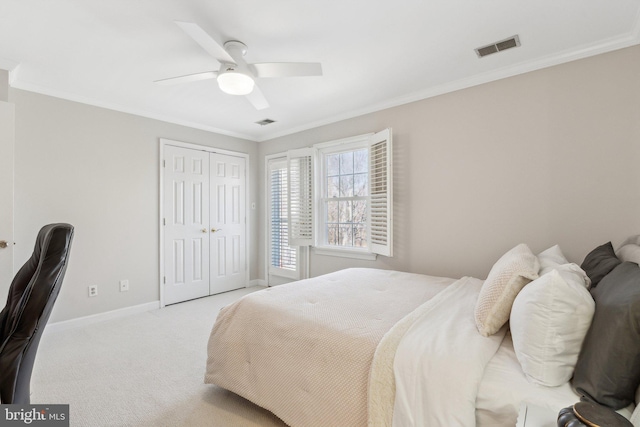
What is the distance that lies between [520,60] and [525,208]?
4.14 feet

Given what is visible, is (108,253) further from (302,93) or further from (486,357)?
(486,357)

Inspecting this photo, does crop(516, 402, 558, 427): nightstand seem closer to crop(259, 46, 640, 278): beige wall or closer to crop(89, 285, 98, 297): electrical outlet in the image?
crop(259, 46, 640, 278): beige wall

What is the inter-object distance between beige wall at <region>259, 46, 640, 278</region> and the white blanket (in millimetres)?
1574

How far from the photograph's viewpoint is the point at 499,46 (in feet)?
7.78

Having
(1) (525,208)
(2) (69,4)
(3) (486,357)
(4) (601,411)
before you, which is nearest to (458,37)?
(1) (525,208)

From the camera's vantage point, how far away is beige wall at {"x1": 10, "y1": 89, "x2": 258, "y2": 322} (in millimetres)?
3047

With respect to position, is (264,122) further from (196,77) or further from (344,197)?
(196,77)

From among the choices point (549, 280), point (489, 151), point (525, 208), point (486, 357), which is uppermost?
point (489, 151)

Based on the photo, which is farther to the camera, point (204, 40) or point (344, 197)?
point (344, 197)

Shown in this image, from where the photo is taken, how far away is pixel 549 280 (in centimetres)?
113

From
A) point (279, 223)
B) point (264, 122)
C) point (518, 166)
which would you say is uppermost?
point (264, 122)

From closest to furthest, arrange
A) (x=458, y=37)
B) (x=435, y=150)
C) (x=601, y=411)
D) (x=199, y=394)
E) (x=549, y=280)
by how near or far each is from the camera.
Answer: (x=601, y=411) < (x=549, y=280) < (x=199, y=394) < (x=458, y=37) < (x=435, y=150)

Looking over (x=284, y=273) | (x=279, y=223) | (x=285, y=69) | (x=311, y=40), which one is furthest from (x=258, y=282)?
(x=311, y=40)

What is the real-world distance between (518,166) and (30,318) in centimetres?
331
